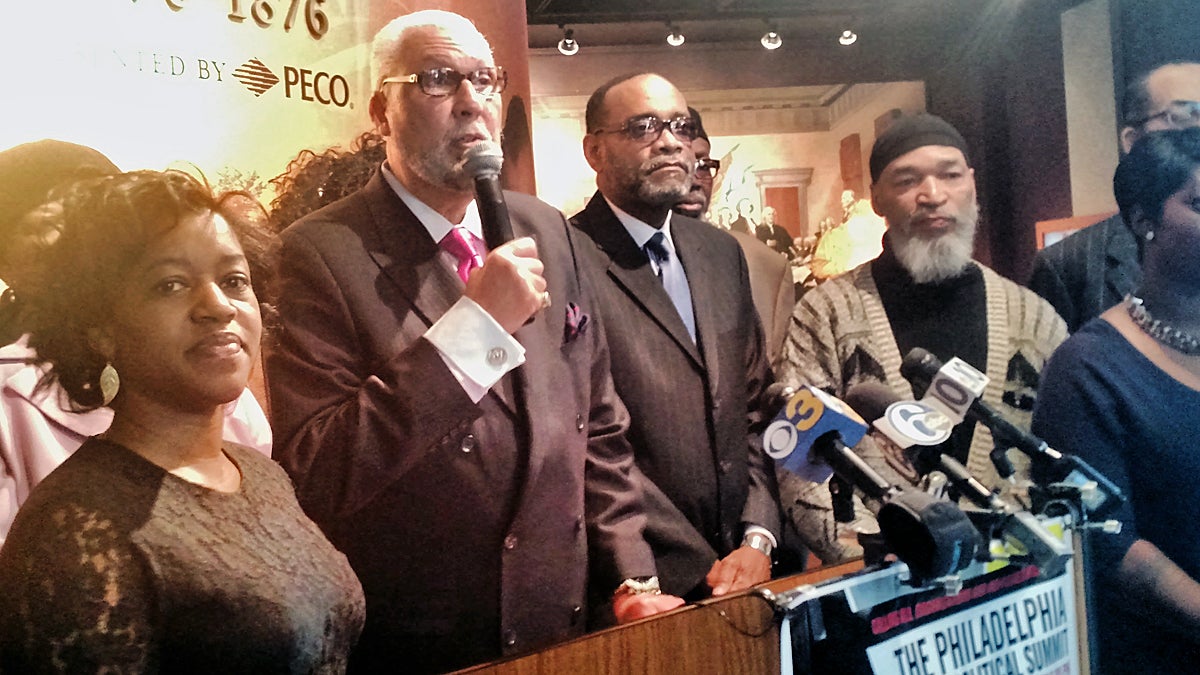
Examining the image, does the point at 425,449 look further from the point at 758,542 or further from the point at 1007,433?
the point at 1007,433

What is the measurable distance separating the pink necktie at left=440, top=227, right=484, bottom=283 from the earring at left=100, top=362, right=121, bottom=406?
534 millimetres

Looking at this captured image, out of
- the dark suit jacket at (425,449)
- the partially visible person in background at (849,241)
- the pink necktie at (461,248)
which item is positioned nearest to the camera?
the dark suit jacket at (425,449)

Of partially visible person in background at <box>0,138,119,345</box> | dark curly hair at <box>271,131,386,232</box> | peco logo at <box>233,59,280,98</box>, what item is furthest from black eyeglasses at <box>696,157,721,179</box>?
partially visible person in background at <box>0,138,119,345</box>

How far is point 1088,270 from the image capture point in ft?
7.82

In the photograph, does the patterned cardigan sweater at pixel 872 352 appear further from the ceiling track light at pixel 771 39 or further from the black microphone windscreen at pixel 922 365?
the ceiling track light at pixel 771 39

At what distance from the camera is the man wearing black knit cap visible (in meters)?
2.21

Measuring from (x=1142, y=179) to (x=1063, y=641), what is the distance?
3.93 ft

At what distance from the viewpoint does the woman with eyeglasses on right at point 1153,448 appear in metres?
2.24

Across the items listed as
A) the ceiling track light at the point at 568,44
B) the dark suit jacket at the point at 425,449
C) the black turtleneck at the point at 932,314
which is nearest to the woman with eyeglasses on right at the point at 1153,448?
the black turtleneck at the point at 932,314

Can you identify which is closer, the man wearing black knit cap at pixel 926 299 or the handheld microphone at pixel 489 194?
the handheld microphone at pixel 489 194

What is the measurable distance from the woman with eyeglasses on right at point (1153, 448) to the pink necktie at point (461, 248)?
4.77 ft

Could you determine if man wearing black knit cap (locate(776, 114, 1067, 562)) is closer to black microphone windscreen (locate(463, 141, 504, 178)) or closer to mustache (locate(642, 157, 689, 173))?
mustache (locate(642, 157, 689, 173))

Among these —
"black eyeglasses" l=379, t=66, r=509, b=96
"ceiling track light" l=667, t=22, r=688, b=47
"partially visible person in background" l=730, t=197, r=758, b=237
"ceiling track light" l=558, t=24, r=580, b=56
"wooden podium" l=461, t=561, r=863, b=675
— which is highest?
"ceiling track light" l=667, t=22, r=688, b=47

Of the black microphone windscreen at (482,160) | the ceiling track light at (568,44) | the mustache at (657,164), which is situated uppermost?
the ceiling track light at (568,44)
